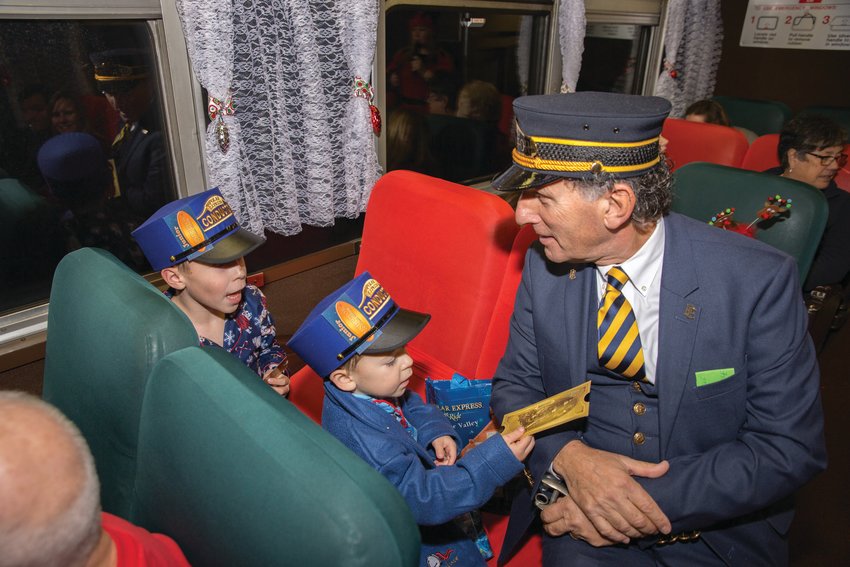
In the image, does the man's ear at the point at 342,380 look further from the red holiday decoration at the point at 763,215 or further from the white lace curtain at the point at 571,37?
the white lace curtain at the point at 571,37

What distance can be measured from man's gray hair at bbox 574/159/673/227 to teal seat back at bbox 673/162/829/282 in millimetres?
1417

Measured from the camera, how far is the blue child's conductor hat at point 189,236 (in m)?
1.81

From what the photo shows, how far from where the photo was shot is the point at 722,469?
1410 mm

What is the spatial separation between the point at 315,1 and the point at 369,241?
1.16m

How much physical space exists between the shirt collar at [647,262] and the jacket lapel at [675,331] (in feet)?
0.13

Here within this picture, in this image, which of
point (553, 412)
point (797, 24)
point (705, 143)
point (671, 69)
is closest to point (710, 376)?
point (553, 412)

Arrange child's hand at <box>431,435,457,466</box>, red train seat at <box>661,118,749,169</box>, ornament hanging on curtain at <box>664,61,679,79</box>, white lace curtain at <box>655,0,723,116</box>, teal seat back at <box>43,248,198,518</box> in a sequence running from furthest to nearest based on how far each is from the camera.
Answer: ornament hanging on curtain at <box>664,61,679,79</box> < white lace curtain at <box>655,0,723,116</box> < red train seat at <box>661,118,749,169</box> < child's hand at <box>431,435,457,466</box> < teal seat back at <box>43,248,198,518</box>

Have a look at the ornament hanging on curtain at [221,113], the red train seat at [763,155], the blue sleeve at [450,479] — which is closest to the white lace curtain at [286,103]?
the ornament hanging on curtain at [221,113]

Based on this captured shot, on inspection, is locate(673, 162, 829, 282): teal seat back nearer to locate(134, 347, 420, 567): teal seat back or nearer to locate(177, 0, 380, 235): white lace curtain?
locate(177, 0, 380, 235): white lace curtain

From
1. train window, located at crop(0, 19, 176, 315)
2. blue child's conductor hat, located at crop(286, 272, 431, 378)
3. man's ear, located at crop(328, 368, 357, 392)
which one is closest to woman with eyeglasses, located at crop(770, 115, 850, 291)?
blue child's conductor hat, located at crop(286, 272, 431, 378)

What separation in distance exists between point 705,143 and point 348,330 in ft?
11.8

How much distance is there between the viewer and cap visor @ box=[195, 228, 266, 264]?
72.2 inches

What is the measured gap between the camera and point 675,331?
4.71 ft

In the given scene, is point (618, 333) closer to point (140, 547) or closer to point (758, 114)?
point (140, 547)
